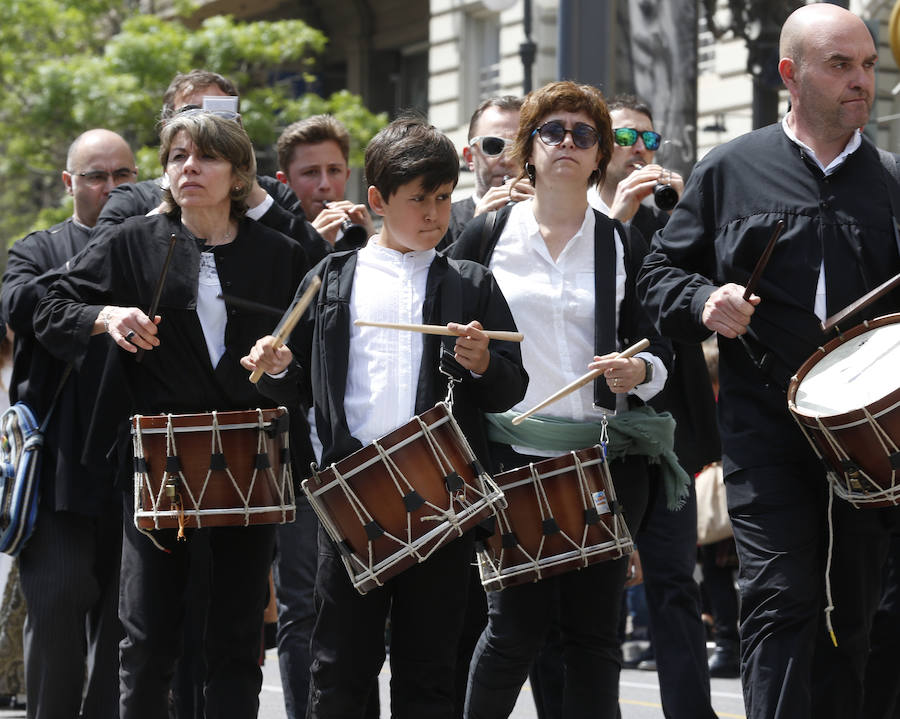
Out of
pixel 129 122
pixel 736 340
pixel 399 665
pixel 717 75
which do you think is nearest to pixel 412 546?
pixel 399 665

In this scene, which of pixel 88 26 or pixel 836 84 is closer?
pixel 836 84

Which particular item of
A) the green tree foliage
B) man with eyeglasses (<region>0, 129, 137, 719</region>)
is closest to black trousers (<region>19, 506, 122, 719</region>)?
man with eyeglasses (<region>0, 129, 137, 719</region>)

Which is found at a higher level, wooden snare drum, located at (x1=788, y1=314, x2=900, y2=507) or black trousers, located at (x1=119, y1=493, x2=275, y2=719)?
wooden snare drum, located at (x1=788, y1=314, x2=900, y2=507)

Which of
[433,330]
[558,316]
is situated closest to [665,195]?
[558,316]

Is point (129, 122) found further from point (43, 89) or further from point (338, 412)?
point (338, 412)

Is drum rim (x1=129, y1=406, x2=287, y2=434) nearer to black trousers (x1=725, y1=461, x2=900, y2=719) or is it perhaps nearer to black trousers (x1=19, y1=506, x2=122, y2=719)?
black trousers (x1=19, y1=506, x2=122, y2=719)

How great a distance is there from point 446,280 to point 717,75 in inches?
606

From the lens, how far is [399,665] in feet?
16.2

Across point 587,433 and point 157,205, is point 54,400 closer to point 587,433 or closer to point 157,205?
point 157,205

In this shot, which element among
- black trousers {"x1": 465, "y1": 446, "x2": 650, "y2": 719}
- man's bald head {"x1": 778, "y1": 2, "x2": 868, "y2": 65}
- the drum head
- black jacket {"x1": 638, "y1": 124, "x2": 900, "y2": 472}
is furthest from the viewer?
black trousers {"x1": 465, "y1": 446, "x2": 650, "y2": 719}

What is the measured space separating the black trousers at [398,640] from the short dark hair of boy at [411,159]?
111cm

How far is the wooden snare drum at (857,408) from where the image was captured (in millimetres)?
4711

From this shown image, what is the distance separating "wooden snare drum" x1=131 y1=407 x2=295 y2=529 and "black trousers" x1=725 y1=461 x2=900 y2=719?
1562 millimetres

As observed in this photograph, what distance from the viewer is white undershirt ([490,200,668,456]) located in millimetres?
5559
